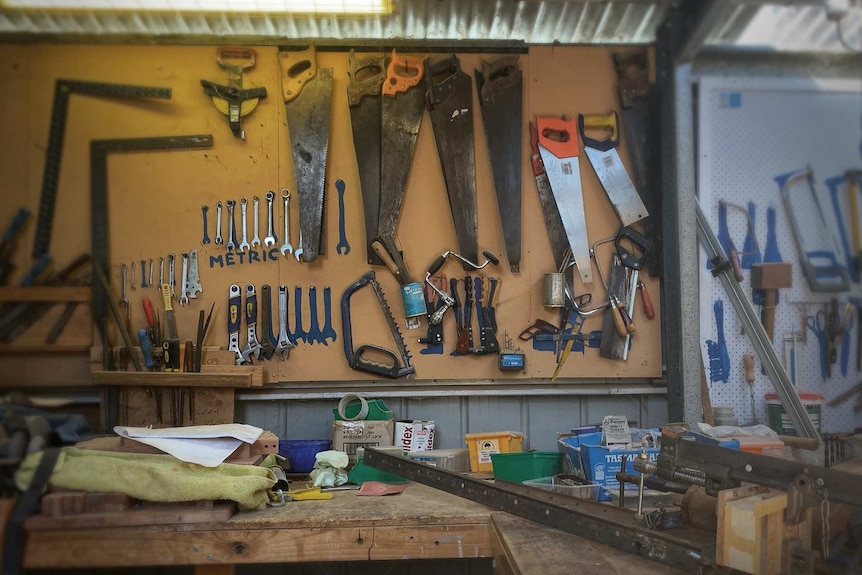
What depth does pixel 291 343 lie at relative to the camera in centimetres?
290

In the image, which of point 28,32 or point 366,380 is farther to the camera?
point 366,380

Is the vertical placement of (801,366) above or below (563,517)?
above

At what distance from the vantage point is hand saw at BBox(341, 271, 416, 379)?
114 inches

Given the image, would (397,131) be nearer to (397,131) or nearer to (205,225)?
(397,131)

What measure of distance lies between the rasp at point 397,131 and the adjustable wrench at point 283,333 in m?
0.50

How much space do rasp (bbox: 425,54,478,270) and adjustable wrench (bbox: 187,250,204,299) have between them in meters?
1.25

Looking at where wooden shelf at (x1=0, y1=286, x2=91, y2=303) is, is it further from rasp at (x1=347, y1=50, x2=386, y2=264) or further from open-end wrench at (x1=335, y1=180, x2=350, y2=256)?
rasp at (x1=347, y1=50, x2=386, y2=264)

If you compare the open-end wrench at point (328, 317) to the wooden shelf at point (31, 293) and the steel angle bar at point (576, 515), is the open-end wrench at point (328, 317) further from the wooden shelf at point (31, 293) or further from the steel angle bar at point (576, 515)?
the wooden shelf at point (31, 293)

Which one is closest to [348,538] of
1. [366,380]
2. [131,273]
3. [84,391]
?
[366,380]

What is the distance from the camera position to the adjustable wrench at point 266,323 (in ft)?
9.44

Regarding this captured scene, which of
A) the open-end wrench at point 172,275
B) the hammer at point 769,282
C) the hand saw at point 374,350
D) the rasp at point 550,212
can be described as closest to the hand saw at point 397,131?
the hand saw at point 374,350

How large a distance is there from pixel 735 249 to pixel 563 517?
1.58 meters

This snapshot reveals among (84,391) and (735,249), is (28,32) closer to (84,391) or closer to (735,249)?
(84,391)

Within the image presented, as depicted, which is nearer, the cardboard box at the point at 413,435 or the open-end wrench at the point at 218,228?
the cardboard box at the point at 413,435
